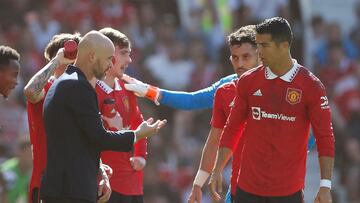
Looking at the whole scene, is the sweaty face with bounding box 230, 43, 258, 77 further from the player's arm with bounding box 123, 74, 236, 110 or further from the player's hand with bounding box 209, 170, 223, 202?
the player's hand with bounding box 209, 170, 223, 202

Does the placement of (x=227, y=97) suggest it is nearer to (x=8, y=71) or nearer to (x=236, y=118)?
(x=236, y=118)

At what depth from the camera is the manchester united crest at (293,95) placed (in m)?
8.12

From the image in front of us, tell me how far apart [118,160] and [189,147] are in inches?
308

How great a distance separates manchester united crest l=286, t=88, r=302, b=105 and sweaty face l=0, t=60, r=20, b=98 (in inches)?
92.4

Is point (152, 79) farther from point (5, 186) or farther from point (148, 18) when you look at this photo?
point (5, 186)

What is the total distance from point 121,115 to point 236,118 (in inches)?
51.4

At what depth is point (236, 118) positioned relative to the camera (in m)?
8.40

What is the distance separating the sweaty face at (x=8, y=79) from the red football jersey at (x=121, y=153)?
752 mm

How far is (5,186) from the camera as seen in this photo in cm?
1240

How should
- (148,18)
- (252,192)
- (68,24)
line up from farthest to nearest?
(148,18) → (68,24) → (252,192)

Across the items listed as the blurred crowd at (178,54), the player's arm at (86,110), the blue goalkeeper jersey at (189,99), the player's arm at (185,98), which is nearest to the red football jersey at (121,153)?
the player's arm at (185,98)

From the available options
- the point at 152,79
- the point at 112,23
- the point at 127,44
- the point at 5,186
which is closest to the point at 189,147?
the point at 152,79

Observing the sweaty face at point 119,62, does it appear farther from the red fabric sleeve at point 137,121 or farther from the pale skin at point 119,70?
the red fabric sleeve at point 137,121

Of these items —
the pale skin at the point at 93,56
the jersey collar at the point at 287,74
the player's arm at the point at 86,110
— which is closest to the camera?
the player's arm at the point at 86,110
